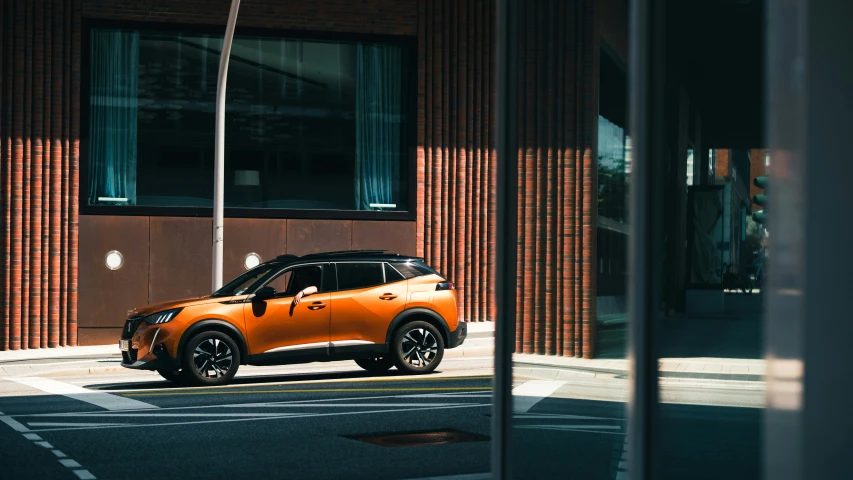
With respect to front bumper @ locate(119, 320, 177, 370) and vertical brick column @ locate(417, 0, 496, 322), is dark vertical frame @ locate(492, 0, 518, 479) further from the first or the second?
vertical brick column @ locate(417, 0, 496, 322)

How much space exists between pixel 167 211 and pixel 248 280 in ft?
24.2

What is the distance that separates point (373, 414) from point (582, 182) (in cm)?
739

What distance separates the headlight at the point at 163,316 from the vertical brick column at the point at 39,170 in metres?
7.84

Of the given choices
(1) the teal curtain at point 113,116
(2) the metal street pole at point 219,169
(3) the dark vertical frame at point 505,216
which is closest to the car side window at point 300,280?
(2) the metal street pole at point 219,169

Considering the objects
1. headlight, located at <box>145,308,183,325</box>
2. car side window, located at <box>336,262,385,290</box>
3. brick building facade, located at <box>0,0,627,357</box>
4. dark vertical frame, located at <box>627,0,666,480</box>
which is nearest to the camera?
dark vertical frame, located at <box>627,0,666,480</box>

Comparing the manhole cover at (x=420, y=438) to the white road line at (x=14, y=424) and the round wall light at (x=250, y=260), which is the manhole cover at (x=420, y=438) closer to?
the white road line at (x=14, y=424)

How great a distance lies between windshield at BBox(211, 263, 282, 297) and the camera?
15.2 meters

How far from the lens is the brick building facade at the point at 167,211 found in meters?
21.5

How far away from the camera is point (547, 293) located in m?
4.81

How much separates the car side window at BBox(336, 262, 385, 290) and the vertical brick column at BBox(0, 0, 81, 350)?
27.6 ft

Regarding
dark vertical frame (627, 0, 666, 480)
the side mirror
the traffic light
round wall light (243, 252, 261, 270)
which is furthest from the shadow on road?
the traffic light

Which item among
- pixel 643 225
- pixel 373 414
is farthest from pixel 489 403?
pixel 643 225

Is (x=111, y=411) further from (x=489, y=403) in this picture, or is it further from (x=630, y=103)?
(x=630, y=103)

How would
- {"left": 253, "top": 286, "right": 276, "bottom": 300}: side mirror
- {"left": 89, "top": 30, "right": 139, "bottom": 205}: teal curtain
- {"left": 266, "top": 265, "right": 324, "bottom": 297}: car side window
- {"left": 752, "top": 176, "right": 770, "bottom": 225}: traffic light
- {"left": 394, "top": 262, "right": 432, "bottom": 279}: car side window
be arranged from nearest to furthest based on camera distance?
{"left": 752, "top": 176, "right": 770, "bottom": 225}: traffic light, {"left": 253, "top": 286, "right": 276, "bottom": 300}: side mirror, {"left": 266, "top": 265, "right": 324, "bottom": 297}: car side window, {"left": 394, "top": 262, "right": 432, "bottom": 279}: car side window, {"left": 89, "top": 30, "right": 139, "bottom": 205}: teal curtain
